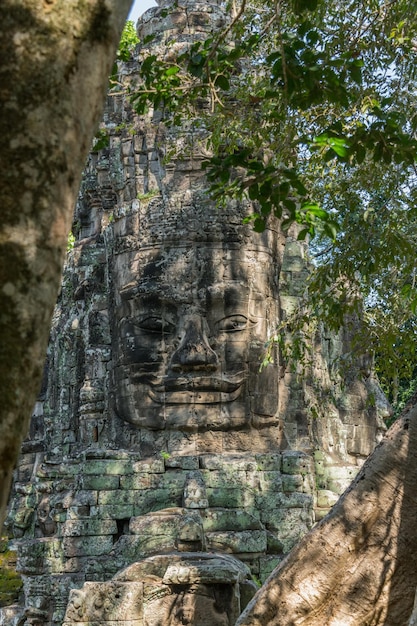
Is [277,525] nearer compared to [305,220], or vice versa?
[305,220]

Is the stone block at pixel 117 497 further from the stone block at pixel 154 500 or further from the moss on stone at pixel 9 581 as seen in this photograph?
the moss on stone at pixel 9 581

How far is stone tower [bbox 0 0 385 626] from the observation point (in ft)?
40.0

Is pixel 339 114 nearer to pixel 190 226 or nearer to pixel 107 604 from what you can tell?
pixel 190 226

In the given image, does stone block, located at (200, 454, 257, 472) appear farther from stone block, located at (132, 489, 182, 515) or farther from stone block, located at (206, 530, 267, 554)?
stone block, located at (206, 530, 267, 554)

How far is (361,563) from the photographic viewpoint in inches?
253

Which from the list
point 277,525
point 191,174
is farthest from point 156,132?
point 277,525

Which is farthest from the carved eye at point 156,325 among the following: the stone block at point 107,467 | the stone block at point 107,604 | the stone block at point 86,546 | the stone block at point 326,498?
the stone block at point 107,604

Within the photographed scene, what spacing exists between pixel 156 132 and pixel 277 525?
577 centimetres

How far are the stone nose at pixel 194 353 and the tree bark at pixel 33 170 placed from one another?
1022 cm

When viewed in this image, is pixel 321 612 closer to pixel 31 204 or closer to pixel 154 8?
pixel 31 204

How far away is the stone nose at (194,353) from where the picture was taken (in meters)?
13.0

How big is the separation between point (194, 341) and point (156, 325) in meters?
0.63

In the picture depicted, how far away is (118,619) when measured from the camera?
9.07 meters

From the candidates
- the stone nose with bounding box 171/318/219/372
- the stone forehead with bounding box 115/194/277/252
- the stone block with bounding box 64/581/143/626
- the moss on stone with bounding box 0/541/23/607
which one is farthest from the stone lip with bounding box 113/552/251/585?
the stone forehead with bounding box 115/194/277/252
